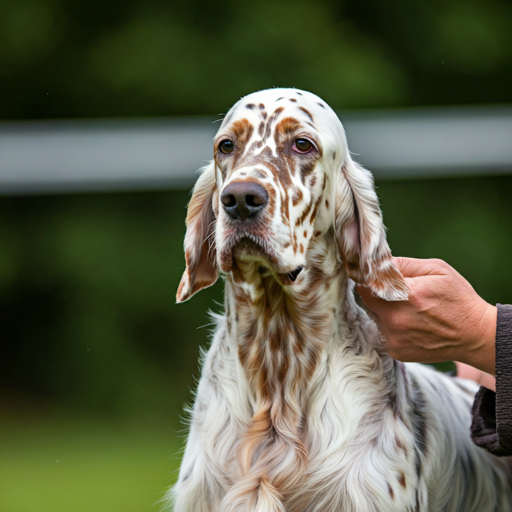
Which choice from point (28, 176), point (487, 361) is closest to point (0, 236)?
point (28, 176)

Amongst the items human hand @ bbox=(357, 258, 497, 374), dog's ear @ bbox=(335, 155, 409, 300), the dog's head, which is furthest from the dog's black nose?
human hand @ bbox=(357, 258, 497, 374)

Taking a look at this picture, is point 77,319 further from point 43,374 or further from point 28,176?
point 28,176

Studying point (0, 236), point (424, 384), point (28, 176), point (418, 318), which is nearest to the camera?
point (418, 318)

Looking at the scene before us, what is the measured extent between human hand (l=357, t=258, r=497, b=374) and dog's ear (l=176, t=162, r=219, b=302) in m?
0.50

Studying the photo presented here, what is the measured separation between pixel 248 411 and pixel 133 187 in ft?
9.78

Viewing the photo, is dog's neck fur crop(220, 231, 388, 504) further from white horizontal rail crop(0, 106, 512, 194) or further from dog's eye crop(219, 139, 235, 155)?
white horizontal rail crop(0, 106, 512, 194)

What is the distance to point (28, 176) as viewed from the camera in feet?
15.0

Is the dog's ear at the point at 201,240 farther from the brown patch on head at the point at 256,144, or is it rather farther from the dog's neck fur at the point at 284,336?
the brown patch on head at the point at 256,144

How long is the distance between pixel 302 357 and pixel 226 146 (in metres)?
0.60

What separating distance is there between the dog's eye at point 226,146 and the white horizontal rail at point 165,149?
7.63 ft

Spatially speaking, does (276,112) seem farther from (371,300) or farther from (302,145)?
(371,300)

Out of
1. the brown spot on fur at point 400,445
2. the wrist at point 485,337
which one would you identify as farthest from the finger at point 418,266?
the brown spot on fur at point 400,445

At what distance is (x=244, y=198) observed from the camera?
1.57 m

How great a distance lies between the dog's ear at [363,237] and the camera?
1785 millimetres
